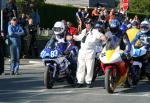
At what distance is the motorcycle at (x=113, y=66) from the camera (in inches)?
555

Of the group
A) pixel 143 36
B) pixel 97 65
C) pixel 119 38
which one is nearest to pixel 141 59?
pixel 143 36

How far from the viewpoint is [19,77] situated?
17.9m

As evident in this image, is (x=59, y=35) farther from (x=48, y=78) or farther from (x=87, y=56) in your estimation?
(x=48, y=78)

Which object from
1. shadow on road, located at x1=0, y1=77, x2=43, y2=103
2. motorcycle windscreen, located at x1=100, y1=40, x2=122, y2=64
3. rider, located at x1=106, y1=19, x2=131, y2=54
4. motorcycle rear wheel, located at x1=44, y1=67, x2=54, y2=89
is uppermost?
rider, located at x1=106, y1=19, x2=131, y2=54

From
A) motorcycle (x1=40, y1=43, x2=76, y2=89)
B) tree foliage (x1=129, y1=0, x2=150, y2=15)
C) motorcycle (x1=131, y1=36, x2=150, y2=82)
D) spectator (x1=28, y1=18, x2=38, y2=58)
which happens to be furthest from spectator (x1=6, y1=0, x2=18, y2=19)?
tree foliage (x1=129, y1=0, x2=150, y2=15)

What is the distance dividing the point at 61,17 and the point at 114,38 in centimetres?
2736

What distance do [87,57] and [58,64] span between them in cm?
80

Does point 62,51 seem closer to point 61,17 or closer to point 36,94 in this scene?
point 36,94

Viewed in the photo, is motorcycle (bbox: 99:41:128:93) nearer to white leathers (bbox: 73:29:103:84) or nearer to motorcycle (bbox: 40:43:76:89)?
white leathers (bbox: 73:29:103:84)

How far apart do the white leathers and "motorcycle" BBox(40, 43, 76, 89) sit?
293 millimetres

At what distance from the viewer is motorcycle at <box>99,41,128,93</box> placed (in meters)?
14.1

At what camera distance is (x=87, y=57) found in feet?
50.0

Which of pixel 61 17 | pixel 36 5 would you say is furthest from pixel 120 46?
pixel 61 17

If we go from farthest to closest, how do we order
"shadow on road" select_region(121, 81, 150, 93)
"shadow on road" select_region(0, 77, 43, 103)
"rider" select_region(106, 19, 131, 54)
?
"shadow on road" select_region(121, 81, 150, 93)
"rider" select_region(106, 19, 131, 54)
"shadow on road" select_region(0, 77, 43, 103)
